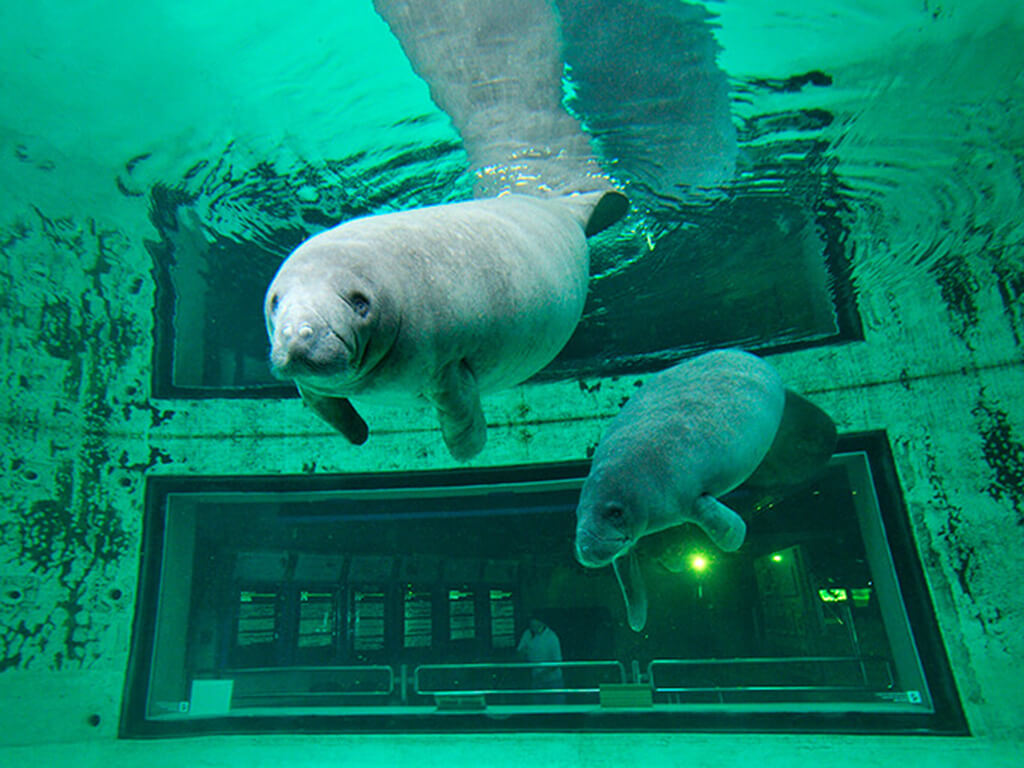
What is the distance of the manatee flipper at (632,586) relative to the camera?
4.83 m

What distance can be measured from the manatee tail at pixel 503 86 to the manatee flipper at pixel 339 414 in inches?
136

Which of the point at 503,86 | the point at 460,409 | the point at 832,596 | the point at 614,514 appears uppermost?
the point at 503,86

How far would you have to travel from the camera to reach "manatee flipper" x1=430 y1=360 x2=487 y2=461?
116 inches

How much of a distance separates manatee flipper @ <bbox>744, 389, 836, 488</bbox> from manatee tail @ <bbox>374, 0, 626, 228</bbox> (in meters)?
2.92

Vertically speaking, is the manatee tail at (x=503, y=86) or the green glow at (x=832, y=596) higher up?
the manatee tail at (x=503, y=86)

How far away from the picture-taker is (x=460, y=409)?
3.10 metres

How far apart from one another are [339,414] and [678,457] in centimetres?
242

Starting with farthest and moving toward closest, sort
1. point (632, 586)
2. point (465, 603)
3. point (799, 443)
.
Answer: point (465, 603) → point (799, 443) → point (632, 586)

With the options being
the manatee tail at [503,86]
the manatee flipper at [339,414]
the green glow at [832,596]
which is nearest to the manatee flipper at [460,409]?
the manatee flipper at [339,414]

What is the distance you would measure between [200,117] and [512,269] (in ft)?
14.4

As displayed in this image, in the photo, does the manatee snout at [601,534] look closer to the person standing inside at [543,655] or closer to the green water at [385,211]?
the green water at [385,211]

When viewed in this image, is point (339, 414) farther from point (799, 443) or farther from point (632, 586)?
point (799, 443)

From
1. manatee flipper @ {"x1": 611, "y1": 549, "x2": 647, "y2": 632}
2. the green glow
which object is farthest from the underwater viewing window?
manatee flipper @ {"x1": 611, "y1": 549, "x2": 647, "y2": 632}

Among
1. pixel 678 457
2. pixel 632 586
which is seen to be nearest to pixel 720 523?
pixel 678 457
